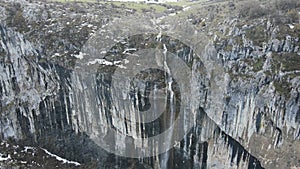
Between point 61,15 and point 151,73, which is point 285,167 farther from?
point 61,15

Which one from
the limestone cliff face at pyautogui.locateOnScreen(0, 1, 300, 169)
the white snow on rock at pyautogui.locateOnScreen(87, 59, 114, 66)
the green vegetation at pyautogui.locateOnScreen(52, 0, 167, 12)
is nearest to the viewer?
the limestone cliff face at pyautogui.locateOnScreen(0, 1, 300, 169)

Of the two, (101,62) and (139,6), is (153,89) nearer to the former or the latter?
(101,62)

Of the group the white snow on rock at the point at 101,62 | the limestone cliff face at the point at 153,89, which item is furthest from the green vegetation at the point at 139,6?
the white snow on rock at the point at 101,62

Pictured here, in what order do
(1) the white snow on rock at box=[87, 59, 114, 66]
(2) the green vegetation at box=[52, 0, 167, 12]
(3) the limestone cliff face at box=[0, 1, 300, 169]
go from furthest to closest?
(2) the green vegetation at box=[52, 0, 167, 12] < (1) the white snow on rock at box=[87, 59, 114, 66] < (3) the limestone cliff face at box=[0, 1, 300, 169]

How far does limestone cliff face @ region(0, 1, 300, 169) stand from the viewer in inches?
963

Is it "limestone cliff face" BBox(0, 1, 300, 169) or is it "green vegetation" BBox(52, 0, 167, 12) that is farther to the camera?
"green vegetation" BBox(52, 0, 167, 12)

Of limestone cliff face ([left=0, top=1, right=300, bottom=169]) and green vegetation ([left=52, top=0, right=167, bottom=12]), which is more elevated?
green vegetation ([left=52, top=0, right=167, bottom=12])

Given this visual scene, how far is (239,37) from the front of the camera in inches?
1072

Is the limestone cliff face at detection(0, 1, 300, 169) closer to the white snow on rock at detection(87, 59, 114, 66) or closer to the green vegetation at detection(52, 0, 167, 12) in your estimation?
the white snow on rock at detection(87, 59, 114, 66)

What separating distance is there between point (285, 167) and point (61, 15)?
96.1ft

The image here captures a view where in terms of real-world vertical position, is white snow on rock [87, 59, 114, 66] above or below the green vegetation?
below

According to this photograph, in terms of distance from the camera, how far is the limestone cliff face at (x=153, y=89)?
24.5 metres

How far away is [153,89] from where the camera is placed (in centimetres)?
2817

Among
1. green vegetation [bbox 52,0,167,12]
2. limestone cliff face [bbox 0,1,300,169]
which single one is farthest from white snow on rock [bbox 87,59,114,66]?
green vegetation [bbox 52,0,167,12]
